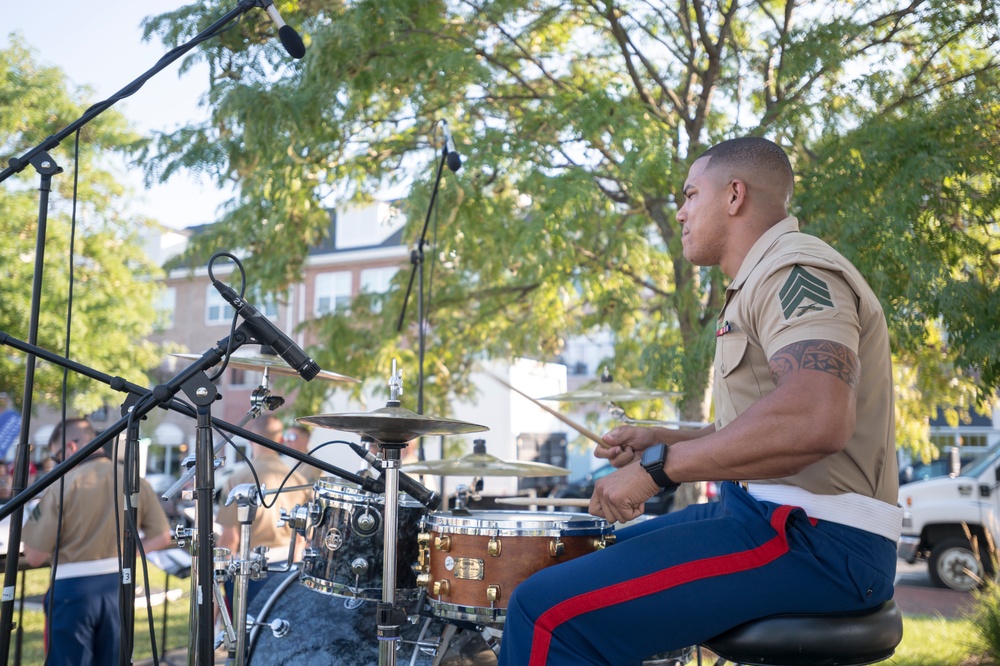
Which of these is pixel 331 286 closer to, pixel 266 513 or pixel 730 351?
pixel 266 513

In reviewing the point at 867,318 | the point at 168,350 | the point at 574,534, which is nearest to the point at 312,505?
the point at 574,534

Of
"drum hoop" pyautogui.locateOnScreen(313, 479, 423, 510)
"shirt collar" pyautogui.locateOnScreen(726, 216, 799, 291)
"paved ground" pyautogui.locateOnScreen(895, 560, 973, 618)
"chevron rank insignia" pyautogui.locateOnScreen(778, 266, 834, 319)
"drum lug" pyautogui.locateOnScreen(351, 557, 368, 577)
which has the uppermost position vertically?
"shirt collar" pyautogui.locateOnScreen(726, 216, 799, 291)

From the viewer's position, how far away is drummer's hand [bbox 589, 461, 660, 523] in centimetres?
225

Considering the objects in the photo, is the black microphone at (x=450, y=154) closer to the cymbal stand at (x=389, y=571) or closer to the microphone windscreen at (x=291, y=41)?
the microphone windscreen at (x=291, y=41)

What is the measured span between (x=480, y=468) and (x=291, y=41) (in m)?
2.23

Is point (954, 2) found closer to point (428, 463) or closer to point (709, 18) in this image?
point (709, 18)

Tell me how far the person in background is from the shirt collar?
13.4 feet

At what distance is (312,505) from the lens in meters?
4.25

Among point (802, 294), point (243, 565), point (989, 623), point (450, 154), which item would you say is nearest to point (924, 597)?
point (989, 623)

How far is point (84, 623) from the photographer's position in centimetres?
509

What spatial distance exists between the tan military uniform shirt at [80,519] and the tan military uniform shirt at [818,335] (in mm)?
4161

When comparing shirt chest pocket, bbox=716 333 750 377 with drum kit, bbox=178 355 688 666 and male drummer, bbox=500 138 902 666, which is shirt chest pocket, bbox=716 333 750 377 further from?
drum kit, bbox=178 355 688 666

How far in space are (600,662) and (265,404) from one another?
2306mm

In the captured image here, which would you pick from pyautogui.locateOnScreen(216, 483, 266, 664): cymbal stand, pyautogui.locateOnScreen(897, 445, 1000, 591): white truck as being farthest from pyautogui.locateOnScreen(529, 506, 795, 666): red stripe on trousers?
pyautogui.locateOnScreen(897, 445, 1000, 591): white truck
